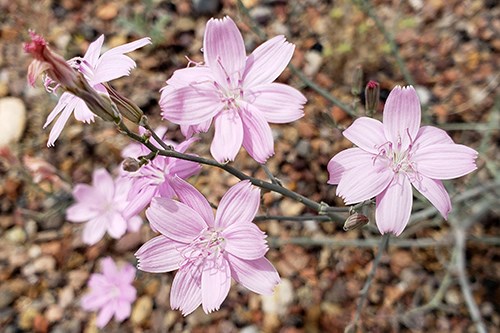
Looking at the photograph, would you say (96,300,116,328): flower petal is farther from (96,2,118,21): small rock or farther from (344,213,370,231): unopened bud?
(96,2,118,21): small rock

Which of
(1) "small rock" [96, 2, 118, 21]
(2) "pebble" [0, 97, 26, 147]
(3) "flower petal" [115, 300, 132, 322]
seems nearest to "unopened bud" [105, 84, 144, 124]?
(3) "flower petal" [115, 300, 132, 322]

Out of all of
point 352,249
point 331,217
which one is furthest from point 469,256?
point 331,217

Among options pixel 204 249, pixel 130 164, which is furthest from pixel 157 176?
pixel 204 249

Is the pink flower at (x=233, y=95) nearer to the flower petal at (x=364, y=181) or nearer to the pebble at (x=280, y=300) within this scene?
the flower petal at (x=364, y=181)

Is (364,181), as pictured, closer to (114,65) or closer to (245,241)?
(245,241)

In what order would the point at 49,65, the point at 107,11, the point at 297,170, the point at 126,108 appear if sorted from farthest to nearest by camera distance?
the point at 107,11, the point at 297,170, the point at 126,108, the point at 49,65

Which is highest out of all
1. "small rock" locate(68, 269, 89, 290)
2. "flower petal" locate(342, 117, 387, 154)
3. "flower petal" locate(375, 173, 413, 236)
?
"flower petal" locate(342, 117, 387, 154)

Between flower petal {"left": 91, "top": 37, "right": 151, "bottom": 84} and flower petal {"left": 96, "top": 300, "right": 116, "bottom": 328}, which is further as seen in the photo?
flower petal {"left": 96, "top": 300, "right": 116, "bottom": 328}

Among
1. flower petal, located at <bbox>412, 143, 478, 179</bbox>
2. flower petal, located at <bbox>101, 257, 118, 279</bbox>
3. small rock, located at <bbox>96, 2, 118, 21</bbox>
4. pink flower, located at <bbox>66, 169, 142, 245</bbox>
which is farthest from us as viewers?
small rock, located at <bbox>96, 2, 118, 21</bbox>
